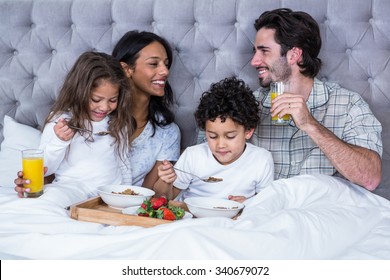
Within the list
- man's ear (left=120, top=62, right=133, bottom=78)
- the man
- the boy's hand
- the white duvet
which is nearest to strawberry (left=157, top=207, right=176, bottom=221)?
the white duvet

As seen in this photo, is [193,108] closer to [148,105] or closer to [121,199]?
[148,105]

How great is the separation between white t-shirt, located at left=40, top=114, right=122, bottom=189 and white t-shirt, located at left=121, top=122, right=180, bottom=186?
0.61 feet

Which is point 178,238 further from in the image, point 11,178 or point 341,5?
point 341,5

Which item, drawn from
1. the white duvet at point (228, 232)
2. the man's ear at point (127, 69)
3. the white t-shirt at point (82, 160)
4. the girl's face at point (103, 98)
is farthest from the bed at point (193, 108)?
the girl's face at point (103, 98)

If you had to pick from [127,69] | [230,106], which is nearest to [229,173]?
[230,106]

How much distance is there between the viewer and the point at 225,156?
2033mm

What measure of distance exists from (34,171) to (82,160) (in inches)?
11.0

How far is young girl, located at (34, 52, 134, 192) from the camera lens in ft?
6.71

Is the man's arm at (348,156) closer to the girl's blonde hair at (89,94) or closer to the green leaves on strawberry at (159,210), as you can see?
the green leaves on strawberry at (159,210)

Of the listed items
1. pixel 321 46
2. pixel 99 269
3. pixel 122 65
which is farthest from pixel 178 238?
pixel 321 46

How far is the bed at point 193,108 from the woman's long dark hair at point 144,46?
2.6 inches

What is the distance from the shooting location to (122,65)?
235 cm

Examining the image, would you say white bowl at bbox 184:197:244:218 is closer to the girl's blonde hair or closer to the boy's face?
the boy's face

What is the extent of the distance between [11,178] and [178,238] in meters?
1.29
